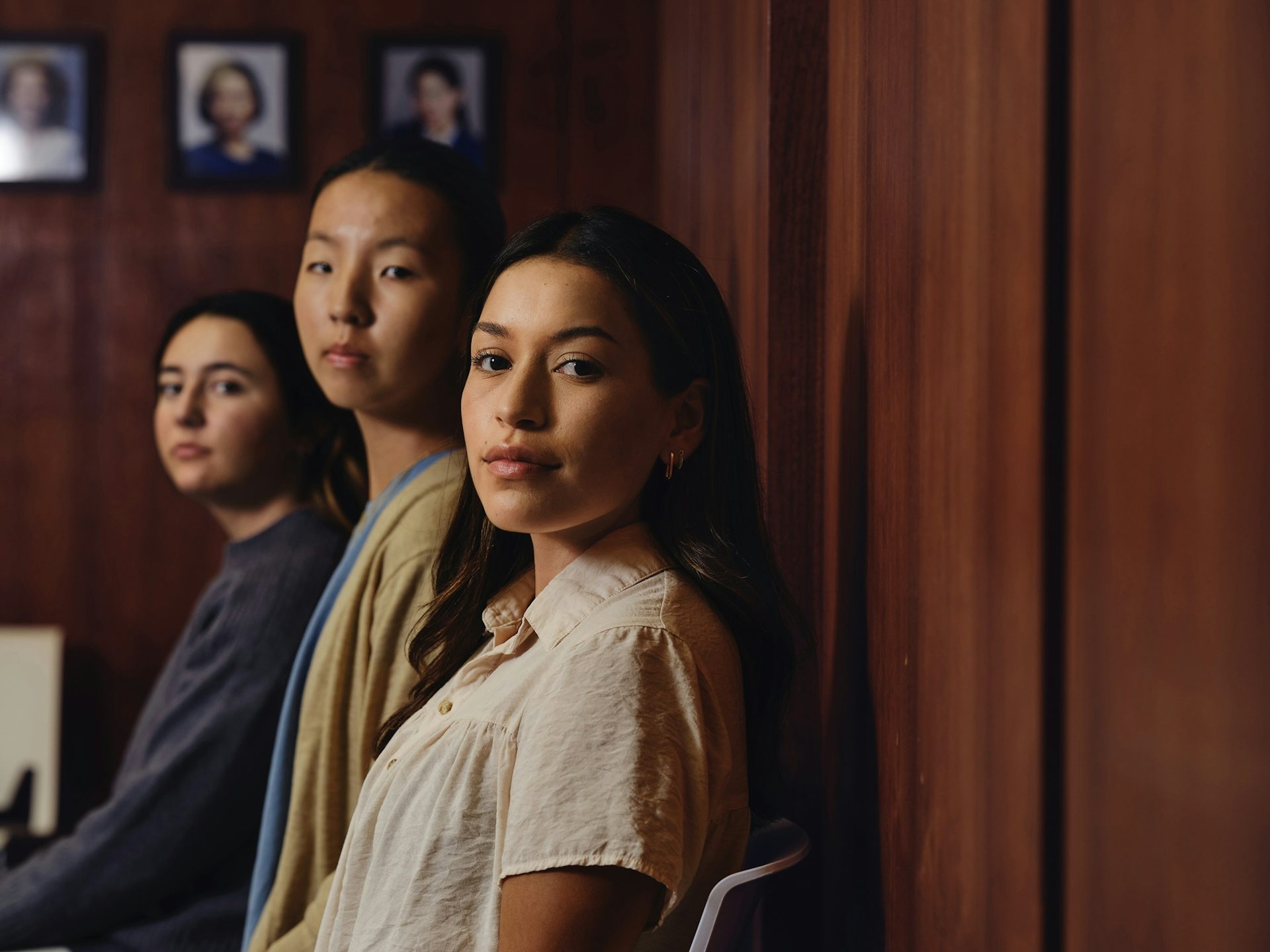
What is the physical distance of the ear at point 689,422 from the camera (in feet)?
2.86

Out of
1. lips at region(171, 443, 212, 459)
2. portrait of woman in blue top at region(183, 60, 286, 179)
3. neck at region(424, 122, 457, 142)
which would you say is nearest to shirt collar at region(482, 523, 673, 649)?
lips at region(171, 443, 212, 459)

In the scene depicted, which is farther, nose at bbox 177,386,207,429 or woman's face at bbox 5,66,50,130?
woman's face at bbox 5,66,50,130

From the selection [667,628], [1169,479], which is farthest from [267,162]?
[1169,479]

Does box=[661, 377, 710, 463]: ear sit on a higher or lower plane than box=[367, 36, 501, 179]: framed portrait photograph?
lower

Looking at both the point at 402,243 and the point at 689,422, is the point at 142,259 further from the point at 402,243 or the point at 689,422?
the point at 689,422

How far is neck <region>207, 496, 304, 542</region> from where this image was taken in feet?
5.52

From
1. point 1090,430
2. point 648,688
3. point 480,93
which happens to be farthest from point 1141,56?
point 480,93

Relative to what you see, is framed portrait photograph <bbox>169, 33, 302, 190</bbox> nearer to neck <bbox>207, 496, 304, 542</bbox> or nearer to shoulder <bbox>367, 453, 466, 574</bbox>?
neck <bbox>207, 496, 304, 542</bbox>

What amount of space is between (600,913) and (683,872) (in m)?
0.06

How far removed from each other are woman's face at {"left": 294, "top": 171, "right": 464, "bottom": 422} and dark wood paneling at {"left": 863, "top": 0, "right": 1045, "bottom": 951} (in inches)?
21.2

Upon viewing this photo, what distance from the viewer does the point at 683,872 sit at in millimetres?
710

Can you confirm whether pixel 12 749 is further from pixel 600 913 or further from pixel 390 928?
pixel 600 913

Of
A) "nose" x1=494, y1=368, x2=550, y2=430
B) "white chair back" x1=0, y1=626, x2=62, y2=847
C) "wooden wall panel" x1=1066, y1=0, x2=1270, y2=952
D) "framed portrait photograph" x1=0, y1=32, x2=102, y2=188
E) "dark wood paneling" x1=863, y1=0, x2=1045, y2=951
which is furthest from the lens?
"framed portrait photograph" x1=0, y1=32, x2=102, y2=188

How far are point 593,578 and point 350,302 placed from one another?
56 centimetres
